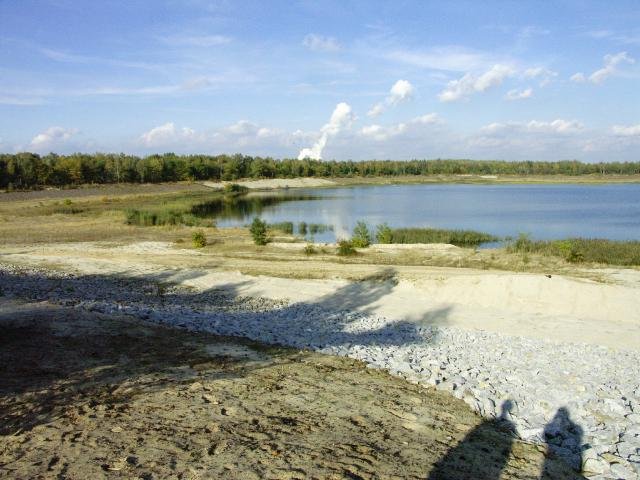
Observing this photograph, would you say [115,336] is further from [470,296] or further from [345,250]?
[345,250]

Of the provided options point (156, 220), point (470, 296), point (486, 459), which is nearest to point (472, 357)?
point (486, 459)

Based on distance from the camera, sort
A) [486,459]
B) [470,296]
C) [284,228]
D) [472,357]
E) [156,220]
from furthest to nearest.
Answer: [156,220], [284,228], [470,296], [472,357], [486,459]

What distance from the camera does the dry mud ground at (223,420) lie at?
18.4 feet

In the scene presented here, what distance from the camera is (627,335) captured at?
52.0 ft

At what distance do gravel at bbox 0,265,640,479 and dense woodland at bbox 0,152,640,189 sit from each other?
285 feet

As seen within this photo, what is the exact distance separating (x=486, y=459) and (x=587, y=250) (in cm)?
2678

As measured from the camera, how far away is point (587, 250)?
97.7 feet

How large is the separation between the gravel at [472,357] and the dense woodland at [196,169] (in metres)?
86.8

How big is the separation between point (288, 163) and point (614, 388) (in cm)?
15916

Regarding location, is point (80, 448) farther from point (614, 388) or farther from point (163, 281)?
point (163, 281)

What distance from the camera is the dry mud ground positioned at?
5.61m

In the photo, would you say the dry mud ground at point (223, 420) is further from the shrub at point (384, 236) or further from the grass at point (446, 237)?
the grass at point (446, 237)

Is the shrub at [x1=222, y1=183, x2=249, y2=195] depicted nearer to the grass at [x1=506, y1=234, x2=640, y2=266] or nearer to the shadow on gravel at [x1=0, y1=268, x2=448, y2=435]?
the grass at [x1=506, y1=234, x2=640, y2=266]

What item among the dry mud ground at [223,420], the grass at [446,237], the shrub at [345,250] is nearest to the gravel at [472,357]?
the dry mud ground at [223,420]
